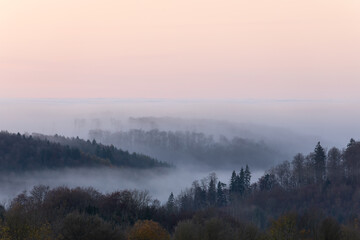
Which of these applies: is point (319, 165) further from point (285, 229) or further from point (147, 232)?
point (285, 229)

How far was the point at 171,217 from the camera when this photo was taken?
77500mm

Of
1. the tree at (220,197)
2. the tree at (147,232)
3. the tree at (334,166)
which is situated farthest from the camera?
the tree at (220,197)

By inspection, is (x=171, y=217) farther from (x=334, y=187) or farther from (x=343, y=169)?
(x=343, y=169)

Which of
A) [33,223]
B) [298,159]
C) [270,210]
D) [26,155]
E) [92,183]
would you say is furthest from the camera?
[26,155]

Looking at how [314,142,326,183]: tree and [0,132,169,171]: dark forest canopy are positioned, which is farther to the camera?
[0,132,169,171]: dark forest canopy

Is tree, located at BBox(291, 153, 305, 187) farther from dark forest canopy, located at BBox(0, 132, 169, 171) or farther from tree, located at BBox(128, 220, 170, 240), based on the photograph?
dark forest canopy, located at BBox(0, 132, 169, 171)

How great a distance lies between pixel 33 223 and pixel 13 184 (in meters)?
140

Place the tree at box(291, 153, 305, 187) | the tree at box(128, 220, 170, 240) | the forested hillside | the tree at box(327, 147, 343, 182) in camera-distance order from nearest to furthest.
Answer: the forested hillside → the tree at box(128, 220, 170, 240) → the tree at box(327, 147, 343, 182) → the tree at box(291, 153, 305, 187)

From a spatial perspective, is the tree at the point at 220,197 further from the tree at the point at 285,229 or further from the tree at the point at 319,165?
the tree at the point at 285,229

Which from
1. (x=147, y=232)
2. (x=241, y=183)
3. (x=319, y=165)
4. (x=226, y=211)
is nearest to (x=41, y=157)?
(x=241, y=183)

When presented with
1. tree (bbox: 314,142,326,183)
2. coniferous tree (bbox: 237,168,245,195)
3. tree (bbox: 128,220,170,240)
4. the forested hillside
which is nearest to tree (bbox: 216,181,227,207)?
the forested hillside

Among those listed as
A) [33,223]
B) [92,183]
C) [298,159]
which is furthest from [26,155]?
[33,223]

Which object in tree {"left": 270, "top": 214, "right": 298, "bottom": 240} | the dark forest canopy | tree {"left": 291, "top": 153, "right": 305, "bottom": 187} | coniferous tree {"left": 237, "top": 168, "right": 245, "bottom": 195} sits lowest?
the dark forest canopy

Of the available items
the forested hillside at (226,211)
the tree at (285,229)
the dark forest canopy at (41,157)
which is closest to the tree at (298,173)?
the forested hillside at (226,211)
